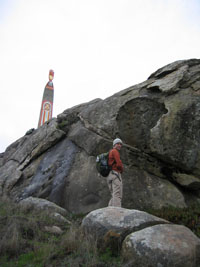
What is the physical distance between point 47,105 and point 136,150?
58.2 ft

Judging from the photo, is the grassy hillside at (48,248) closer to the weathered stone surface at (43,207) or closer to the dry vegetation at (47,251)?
the dry vegetation at (47,251)

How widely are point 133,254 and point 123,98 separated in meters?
8.64

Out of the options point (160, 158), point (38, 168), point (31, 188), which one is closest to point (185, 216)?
point (160, 158)

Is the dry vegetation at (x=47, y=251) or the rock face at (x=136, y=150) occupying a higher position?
the rock face at (x=136, y=150)

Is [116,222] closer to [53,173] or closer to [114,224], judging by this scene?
[114,224]

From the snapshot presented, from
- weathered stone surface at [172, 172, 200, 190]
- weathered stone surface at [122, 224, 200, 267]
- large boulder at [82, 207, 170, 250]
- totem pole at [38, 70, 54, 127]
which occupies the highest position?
totem pole at [38, 70, 54, 127]

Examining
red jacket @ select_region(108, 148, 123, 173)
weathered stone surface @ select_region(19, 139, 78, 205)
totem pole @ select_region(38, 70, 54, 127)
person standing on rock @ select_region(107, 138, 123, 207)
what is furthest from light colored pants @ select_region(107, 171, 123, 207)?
totem pole @ select_region(38, 70, 54, 127)

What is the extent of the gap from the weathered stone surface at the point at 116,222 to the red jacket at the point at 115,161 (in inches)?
85.8

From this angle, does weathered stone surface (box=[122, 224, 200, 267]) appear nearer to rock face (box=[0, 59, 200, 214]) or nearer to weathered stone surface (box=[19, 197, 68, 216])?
rock face (box=[0, 59, 200, 214])

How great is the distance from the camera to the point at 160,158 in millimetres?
9945

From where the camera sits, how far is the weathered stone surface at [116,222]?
4828 millimetres

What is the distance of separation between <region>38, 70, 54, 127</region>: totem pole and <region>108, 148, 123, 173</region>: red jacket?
1853 centimetres

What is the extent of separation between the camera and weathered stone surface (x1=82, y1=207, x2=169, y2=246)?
4.83 meters

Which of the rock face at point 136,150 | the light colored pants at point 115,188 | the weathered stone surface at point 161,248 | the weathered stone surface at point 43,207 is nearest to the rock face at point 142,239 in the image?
the weathered stone surface at point 161,248
